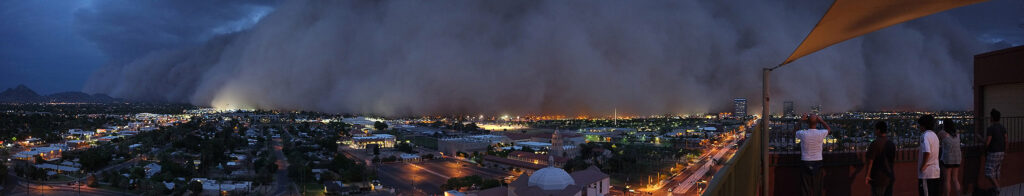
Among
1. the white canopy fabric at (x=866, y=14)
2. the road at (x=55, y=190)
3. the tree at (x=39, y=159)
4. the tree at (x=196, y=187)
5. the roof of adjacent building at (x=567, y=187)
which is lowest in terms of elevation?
the road at (x=55, y=190)

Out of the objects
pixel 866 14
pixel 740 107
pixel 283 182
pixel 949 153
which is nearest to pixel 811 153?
pixel 949 153

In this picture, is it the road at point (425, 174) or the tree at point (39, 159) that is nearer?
the road at point (425, 174)

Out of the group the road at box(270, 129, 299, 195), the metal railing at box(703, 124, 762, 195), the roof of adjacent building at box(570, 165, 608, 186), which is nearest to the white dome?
the roof of adjacent building at box(570, 165, 608, 186)

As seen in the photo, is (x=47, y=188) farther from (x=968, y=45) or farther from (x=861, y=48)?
(x=968, y=45)

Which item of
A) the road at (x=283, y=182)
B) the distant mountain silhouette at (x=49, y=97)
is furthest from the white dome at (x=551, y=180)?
the distant mountain silhouette at (x=49, y=97)

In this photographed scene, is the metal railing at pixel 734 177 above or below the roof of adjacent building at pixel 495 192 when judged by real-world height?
above

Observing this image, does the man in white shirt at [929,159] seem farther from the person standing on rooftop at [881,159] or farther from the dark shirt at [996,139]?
the dark shirt at [996,139]

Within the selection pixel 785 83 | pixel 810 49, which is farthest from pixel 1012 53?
pixel 785 83

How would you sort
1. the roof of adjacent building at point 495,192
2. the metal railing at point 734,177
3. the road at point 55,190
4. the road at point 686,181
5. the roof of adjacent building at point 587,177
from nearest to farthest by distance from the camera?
the metal railing at point 734,177, the road at point 686,181, the roof of adjacent building at point 495,192, the roof of adjacent building at point 587,177, the road at point 55,190
